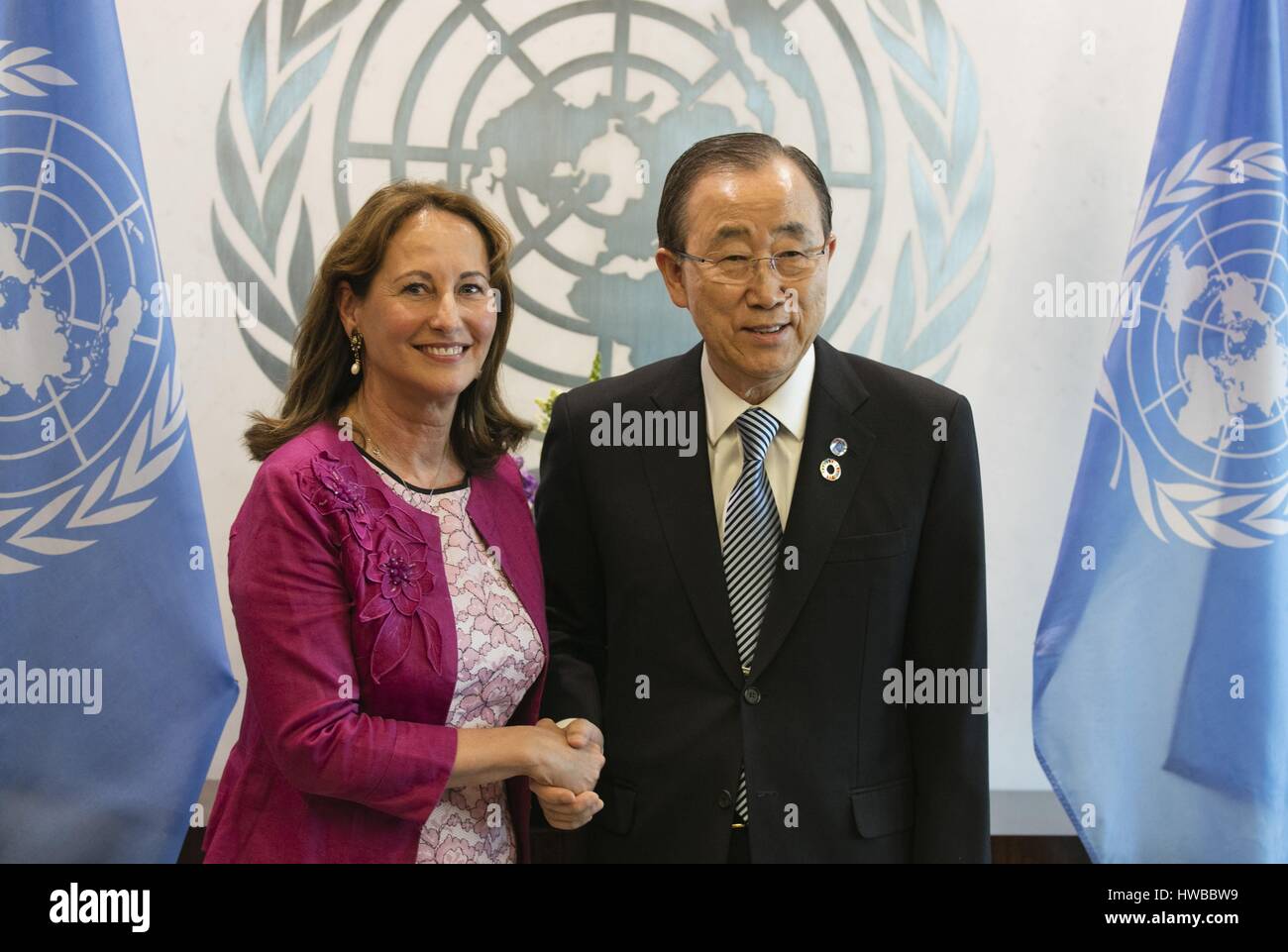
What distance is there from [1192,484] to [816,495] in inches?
72.8

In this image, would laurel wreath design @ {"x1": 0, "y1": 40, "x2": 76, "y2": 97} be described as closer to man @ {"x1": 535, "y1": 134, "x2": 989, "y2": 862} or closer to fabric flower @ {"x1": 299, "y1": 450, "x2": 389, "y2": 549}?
fabric flower @ {"x1": 299, "y1": 450, "x2": 389, "y2": 549}

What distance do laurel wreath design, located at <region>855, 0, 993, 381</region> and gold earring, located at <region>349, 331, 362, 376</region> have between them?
6.62 ft

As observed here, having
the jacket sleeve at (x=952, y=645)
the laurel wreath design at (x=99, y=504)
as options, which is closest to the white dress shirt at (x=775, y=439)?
the jacket sleeve at (x=952, y=645)

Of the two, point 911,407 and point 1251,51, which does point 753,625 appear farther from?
point 1251,51

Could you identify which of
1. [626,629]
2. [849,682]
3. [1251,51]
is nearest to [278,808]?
[626,629]

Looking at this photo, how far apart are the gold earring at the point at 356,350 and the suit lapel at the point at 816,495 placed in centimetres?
74

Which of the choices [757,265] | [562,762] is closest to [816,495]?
[757,265]

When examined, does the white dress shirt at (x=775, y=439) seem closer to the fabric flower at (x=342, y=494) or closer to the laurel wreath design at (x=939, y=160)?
the fabric flower at (x=342, y=494)

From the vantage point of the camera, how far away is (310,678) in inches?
65.1

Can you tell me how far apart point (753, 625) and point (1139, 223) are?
6.95 ft

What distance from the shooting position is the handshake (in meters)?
1.75

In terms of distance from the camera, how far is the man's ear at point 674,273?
184 centimetres

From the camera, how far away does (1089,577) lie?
3.22 metres

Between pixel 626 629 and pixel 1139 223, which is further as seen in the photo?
pixel 1139 223
